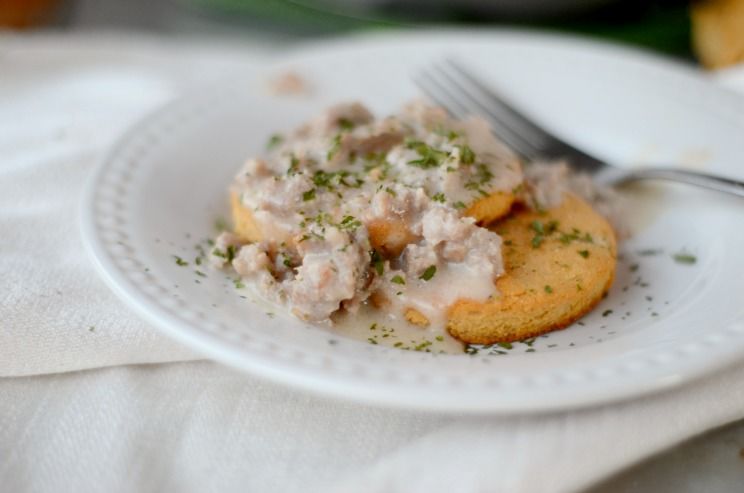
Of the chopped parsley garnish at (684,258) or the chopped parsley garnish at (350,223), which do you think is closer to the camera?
the chopped parsley garnish at (350,223)

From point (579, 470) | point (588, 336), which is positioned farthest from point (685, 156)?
point (579, 470)

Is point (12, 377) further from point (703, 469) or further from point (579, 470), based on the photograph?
point (703, 469)

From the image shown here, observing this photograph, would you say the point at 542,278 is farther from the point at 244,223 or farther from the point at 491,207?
the point at 244,223

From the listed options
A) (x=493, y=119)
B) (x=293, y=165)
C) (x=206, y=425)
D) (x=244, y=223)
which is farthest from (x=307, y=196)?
(x=493, y=119)

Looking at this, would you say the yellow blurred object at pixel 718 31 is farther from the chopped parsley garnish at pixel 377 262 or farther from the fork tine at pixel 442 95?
the chopped parsley garnish at pixel 377 262

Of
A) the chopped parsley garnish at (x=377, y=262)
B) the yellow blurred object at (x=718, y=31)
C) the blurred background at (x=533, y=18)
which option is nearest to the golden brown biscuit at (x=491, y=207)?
the chopped parsley garnish at (x=377, y=262)

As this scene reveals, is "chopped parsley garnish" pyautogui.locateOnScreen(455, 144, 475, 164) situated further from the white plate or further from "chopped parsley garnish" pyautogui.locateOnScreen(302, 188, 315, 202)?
the white plate
